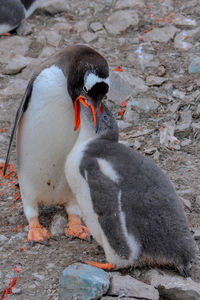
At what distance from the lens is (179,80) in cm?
522

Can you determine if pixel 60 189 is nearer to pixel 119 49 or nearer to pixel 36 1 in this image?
pixel 119 49

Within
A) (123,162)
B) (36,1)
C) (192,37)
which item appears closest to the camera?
(123,162)

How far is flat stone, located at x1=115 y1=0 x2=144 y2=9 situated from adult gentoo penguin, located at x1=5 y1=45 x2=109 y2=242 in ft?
10.5

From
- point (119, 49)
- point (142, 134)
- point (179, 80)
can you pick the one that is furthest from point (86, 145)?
point (119, 49)

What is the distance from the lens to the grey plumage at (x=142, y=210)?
8.55 ft

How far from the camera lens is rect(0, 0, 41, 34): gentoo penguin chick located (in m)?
6.22

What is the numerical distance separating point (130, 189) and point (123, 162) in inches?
6.8

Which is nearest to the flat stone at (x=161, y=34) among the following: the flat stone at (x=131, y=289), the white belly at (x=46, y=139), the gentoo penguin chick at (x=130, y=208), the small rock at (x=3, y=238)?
the white belly at (x=46, y=139)

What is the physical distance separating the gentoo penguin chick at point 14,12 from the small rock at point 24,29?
43 mm

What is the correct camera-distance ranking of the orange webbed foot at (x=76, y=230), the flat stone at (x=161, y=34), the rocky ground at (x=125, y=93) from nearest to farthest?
the rocky ground at (x=125, y=93), the orange webbed foot at (x=76, y=230), the flat stone at (x=161, y=34)

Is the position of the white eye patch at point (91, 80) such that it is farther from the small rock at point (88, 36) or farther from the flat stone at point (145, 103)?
the small rock at point (88, 36)

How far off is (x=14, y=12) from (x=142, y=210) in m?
4.50

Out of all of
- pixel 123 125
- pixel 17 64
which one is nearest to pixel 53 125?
pixel 123 125

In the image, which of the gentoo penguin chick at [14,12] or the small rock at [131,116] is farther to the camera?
the gentoo penguin chick at [14,12]
